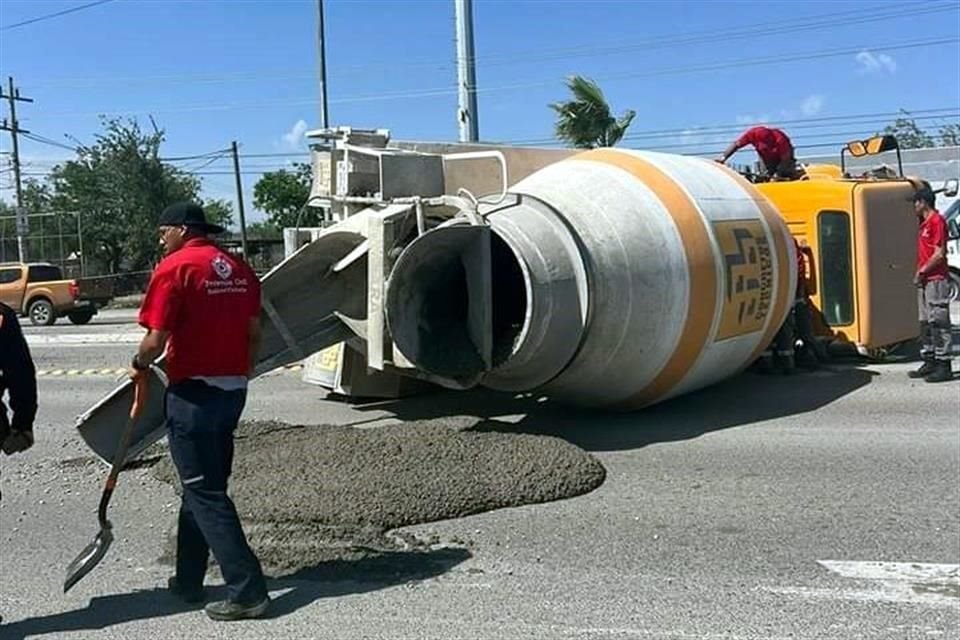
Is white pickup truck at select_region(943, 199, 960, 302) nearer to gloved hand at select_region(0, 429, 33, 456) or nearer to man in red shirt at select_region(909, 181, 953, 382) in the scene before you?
man in red shirt at select_region(909, 181, 953, 382)

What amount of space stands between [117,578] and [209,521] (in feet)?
3.32

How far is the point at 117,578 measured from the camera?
16.6 ft

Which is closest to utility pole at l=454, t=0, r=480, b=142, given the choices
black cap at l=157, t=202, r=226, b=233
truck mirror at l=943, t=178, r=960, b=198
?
truck mirror at l=943, t=178, r=960, b=198

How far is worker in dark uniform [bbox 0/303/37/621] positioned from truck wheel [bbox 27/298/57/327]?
79.0 feet

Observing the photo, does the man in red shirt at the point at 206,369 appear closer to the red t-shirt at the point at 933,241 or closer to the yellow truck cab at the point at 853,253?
the yellow truck cab at the point at 853,253

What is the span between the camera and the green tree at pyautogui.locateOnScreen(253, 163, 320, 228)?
58.1 meters

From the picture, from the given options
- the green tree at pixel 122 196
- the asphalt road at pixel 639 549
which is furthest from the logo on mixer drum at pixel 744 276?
the green tree at pixel 122 196

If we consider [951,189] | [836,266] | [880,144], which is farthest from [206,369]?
[951,189]

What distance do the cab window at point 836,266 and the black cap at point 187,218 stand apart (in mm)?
7697

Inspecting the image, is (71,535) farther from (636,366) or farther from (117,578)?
(636,366)

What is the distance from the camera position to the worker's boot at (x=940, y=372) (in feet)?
32.9

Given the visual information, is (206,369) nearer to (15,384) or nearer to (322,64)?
(15,384)

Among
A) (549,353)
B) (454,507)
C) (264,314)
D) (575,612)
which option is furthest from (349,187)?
(575,612)

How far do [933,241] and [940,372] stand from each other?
1.30 m
